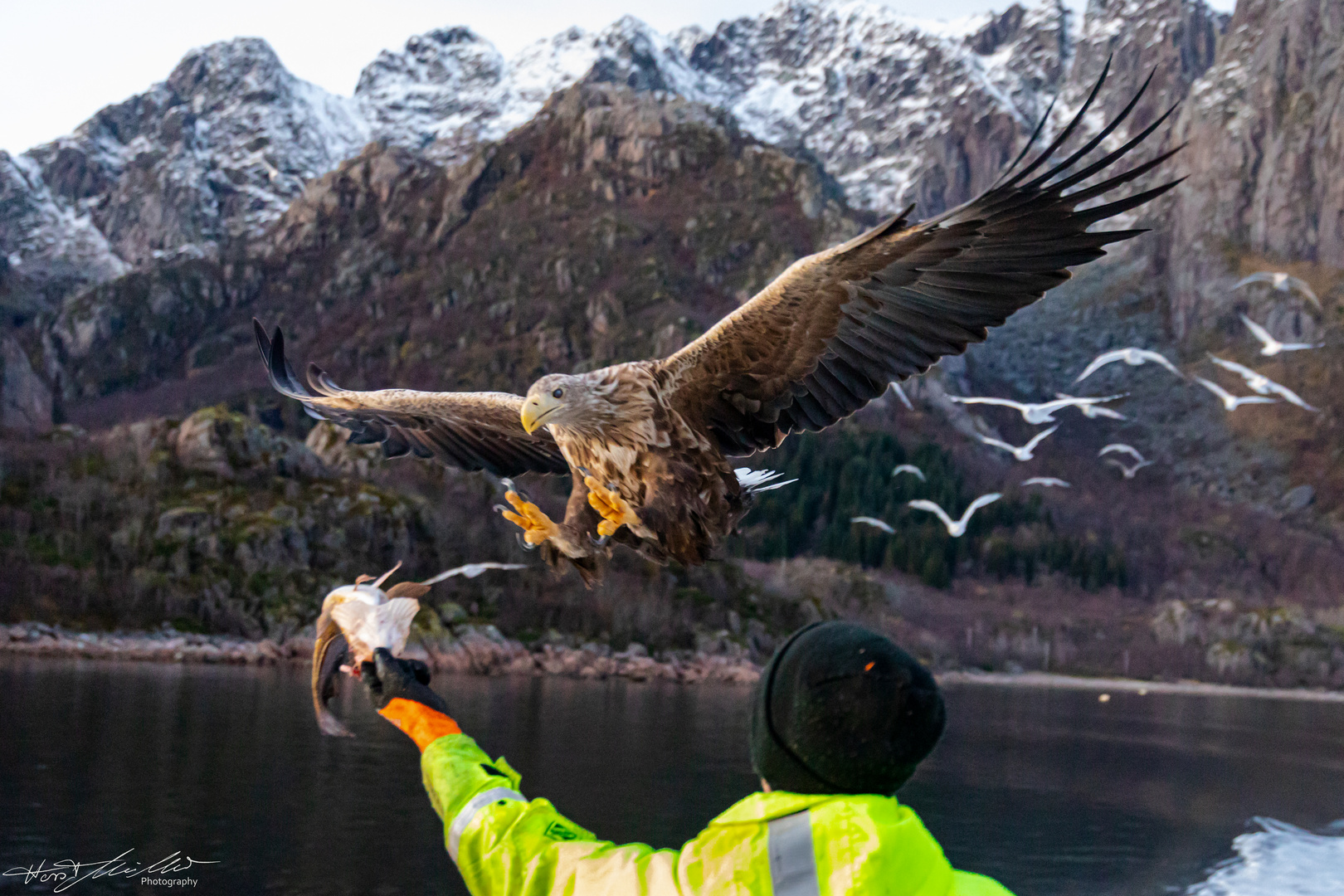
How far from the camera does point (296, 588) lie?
2393 inches

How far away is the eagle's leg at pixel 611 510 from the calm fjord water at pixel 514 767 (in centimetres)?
2015

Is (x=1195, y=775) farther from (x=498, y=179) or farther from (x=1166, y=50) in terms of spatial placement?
(x=1166, y=50)

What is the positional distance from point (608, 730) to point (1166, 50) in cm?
19084

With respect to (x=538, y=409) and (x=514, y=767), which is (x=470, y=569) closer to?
(x=538, y=409)

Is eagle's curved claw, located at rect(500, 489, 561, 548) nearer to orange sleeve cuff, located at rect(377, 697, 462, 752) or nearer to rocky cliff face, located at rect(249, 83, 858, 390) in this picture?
orange sleeve cuff, located at rect(377, 697, 462, 752)

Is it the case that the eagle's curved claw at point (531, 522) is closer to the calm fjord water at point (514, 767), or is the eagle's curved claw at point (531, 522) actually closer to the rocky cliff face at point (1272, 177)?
the calm fjord water at point (514, 767)

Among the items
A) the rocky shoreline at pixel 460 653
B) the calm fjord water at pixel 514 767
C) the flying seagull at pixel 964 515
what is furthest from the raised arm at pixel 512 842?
the rocky shoreline at pixel 460 653

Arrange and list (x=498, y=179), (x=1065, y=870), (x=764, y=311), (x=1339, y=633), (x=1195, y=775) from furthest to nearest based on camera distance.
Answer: (x=498, y=179)
(x=1339, y=633)
(x=1195, y=775)
(x=1065, y=870)
(x=764, y=311)

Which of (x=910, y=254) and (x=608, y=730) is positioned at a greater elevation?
(x=910, y=254)

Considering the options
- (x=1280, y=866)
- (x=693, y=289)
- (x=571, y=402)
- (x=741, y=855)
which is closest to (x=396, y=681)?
(x=741, y=855)

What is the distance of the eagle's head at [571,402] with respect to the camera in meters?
3.39

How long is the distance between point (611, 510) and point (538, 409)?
0.39 metres

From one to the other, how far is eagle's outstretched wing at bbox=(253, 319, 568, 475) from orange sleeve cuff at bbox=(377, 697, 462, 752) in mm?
2312

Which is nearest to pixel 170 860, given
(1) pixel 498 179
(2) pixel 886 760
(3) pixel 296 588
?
(2) pixel 886 760
